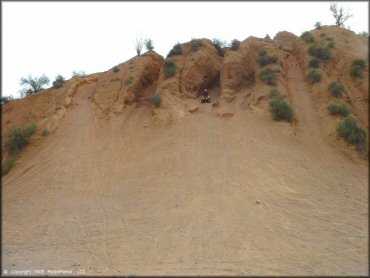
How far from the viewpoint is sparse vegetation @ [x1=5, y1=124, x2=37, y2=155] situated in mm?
18194

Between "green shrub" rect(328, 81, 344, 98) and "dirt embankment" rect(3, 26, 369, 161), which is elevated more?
"dirt embankment" rect(3, 26, 369, 161)

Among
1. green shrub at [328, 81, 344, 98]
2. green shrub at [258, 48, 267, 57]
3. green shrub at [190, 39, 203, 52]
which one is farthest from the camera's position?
green shrub at [190, 39, 203, 52]

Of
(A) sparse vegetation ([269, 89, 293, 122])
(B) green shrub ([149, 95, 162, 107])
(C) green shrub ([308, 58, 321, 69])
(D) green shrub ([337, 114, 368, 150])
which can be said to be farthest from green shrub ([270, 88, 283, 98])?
(B) green shrub ([149, 95, 162, 107])

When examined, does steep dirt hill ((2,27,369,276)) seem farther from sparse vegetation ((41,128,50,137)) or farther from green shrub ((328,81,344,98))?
green shrub ((328,81,344,98))

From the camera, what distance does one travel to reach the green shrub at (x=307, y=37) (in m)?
22.6

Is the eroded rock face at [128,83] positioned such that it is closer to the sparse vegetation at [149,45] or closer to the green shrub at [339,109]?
the sparse vegetation at [149,45]

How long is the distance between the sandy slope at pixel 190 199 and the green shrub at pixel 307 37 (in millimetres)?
3360

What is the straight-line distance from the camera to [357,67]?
1888 cm

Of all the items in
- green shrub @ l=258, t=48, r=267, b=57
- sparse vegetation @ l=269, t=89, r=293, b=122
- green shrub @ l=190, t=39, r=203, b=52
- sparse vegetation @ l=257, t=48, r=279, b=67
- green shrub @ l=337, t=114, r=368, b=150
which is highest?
green shrub @ l=190, t=39, r=203, b=52

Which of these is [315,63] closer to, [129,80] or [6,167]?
[129,80]

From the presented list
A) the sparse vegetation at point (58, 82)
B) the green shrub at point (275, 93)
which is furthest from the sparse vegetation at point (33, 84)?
the green shrub at point (275, 93)

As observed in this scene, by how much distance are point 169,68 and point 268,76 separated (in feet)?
19.4

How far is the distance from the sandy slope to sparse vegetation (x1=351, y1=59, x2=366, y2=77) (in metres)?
2.71

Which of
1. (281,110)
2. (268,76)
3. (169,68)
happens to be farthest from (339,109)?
(169,68)
